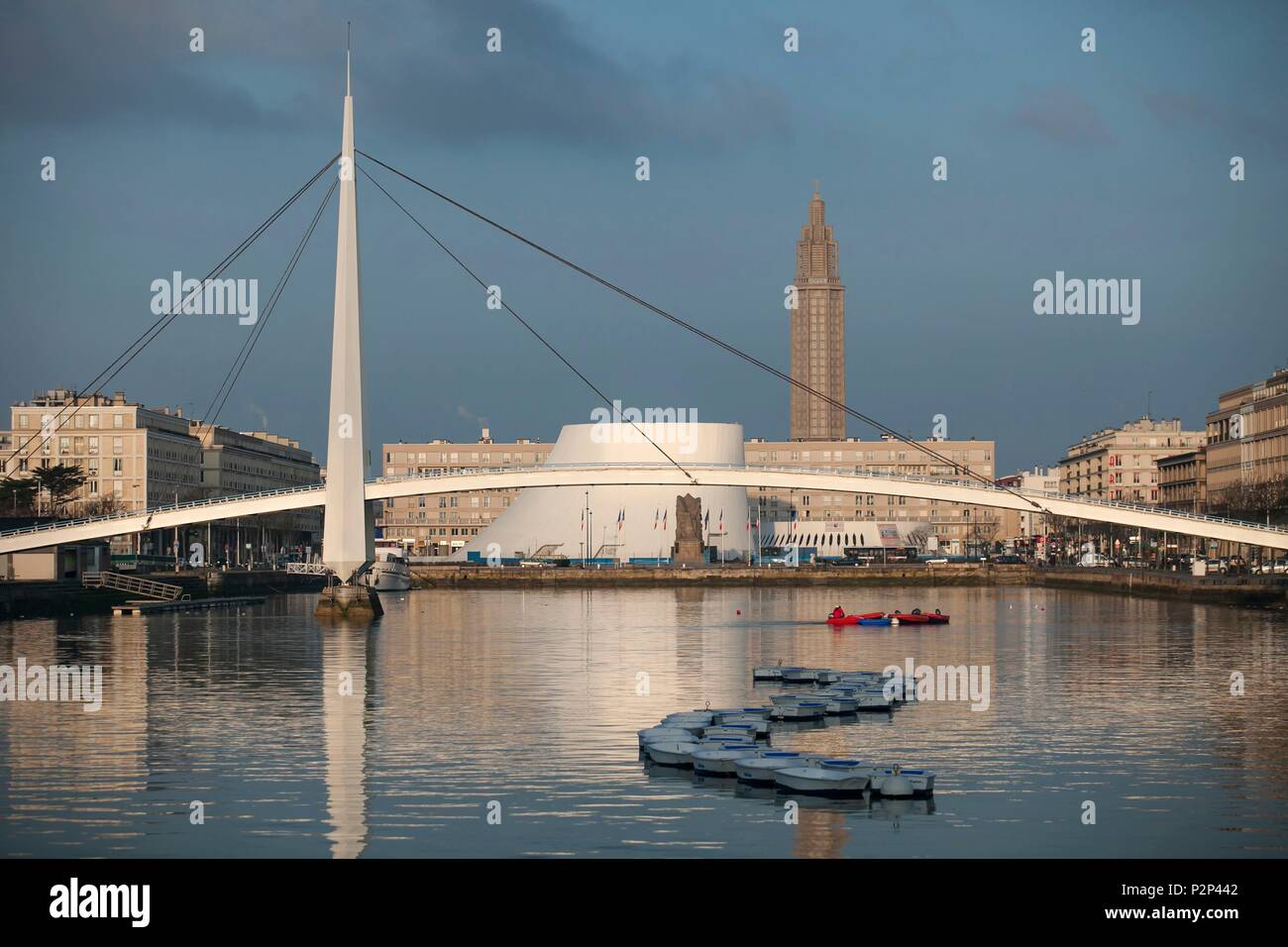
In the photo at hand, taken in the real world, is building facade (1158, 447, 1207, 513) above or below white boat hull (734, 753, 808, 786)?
above

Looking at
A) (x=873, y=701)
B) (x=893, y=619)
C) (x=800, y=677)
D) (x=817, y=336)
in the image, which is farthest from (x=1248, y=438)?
(x=817, y=336)

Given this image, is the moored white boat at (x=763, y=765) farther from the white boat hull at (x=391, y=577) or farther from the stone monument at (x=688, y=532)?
the stone monument at (x=688, y=532)

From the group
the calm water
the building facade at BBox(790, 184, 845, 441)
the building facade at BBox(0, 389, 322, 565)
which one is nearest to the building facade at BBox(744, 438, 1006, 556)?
the building facade at BBox(790, 184, 845, 441)

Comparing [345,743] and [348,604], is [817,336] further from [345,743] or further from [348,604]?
[345,743]

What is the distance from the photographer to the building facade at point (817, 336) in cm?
14288

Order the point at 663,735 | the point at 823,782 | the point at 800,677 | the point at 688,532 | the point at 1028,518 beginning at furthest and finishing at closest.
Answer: the point at 1028,518
the point at 688,532
the point at 800,677
the point at 663,735
the point at 823,782

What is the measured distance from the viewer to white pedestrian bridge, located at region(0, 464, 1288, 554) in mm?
55969

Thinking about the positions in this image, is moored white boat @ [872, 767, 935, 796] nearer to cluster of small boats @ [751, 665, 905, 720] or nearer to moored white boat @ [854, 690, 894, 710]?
cluster of small boats @ [751, 665, 905, 720]

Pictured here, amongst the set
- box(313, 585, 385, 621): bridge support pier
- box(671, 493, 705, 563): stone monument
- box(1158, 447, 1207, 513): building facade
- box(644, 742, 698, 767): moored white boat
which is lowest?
box(644, 742, 698, 767): moored white boat

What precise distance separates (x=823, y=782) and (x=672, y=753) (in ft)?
7.64

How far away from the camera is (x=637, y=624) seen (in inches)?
1746

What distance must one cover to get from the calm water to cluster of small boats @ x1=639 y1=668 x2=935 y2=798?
0.26 meters

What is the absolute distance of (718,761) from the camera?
17531mm
